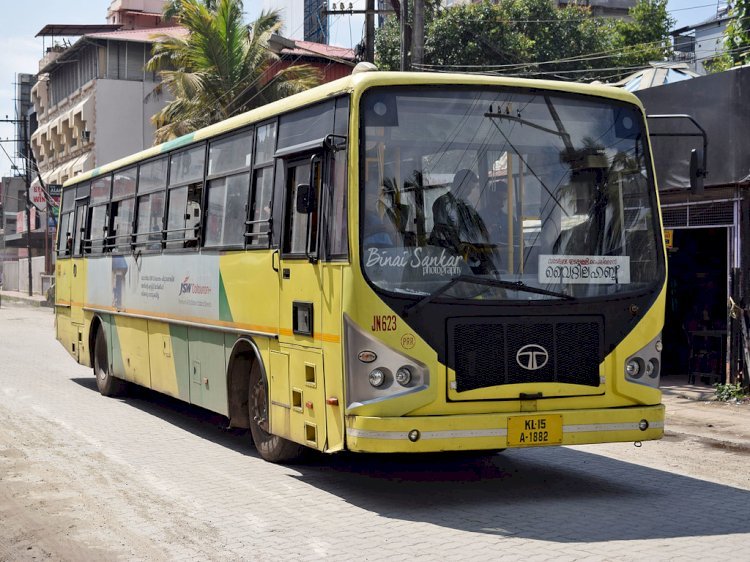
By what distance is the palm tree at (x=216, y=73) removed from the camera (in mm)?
32219

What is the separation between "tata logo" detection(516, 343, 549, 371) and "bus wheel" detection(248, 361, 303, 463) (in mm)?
2453

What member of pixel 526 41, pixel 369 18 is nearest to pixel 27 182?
pixel 526 41

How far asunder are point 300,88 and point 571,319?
26672mm

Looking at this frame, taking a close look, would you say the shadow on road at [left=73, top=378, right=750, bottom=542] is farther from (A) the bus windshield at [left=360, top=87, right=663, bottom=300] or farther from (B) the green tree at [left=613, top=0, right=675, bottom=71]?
(B) the green tree at [left=613, top=0, right=675, bottom=71]

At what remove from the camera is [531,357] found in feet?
27.4

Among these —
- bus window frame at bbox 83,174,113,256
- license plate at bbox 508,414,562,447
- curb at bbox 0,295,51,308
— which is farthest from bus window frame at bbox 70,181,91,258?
curb at bbox 0,295,51,308

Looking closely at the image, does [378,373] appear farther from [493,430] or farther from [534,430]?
[534,430]

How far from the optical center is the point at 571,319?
334 inches

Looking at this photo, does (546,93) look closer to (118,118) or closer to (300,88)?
(300,88)

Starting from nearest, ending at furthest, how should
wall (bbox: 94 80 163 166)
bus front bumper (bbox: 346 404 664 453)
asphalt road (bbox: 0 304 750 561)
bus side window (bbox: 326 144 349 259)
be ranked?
asphalt road (bbox: 0 304 750 561)
bus front bumper (bbox: 346 404 664 453)
bus side window (bbox: 326 144 349 259)
wall (bbox: 94 80 163 166)

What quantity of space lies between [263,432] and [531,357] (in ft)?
9.73

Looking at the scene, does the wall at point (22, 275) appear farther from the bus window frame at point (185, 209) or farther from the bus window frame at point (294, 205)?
the bus window frame at point (294, 205)

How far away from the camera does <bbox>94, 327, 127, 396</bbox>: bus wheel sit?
15711 mm

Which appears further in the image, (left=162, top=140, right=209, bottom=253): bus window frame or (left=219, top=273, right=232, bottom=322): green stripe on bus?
(left=162, top=140, right=209, bottom=253): bus window frame
